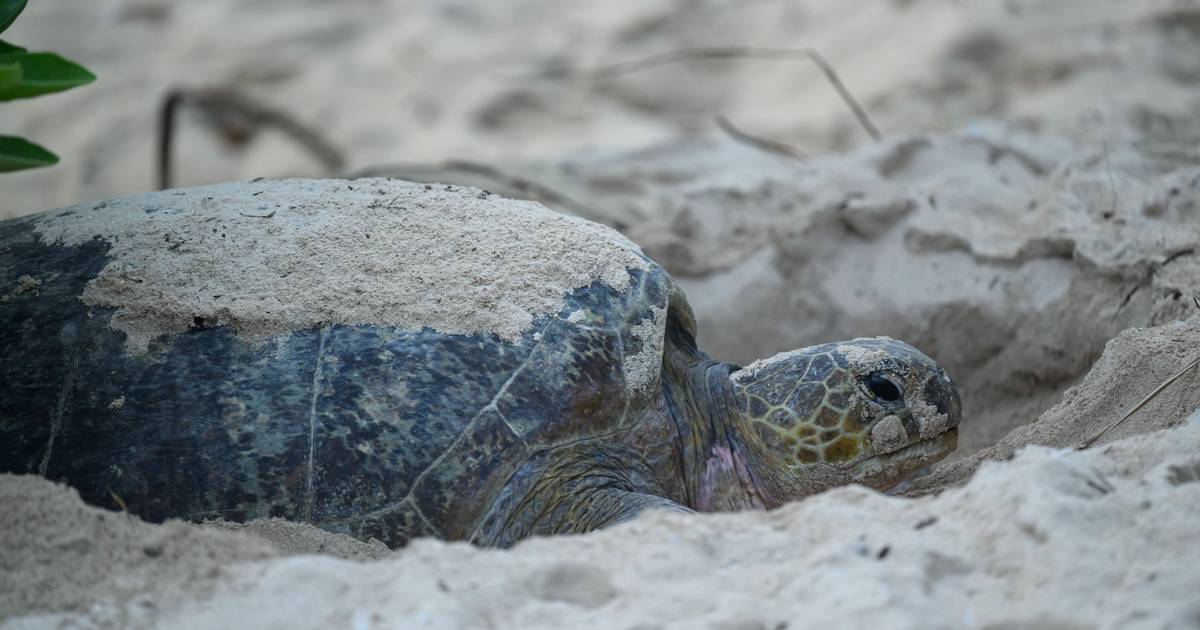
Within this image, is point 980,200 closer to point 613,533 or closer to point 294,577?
point 613,533

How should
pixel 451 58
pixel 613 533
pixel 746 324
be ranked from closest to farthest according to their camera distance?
pixel 613 533
pixel 746 324
pixel 451 58

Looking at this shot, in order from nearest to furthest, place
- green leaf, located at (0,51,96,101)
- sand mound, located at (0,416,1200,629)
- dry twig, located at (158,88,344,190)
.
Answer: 1. sand mound, located at (0,416,1200,629)
2. green leaf, located at (0,51,96,101)
3. dry twig, located at (158,88,344,190)

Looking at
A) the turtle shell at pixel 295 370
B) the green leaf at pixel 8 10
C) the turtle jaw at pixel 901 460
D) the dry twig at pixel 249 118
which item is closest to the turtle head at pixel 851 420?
the turtle jaw at pixel 901 460

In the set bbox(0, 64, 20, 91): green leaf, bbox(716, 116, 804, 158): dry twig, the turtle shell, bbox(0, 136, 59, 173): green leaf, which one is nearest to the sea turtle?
the turtle shell

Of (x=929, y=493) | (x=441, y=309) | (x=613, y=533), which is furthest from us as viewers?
(x=929, y=493)

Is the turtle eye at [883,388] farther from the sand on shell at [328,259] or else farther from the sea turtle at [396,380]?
the sand on shell at [328,259]

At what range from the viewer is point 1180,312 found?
2.82m

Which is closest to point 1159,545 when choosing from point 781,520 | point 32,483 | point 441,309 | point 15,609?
point 781,520

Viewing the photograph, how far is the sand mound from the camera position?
1.44 metres

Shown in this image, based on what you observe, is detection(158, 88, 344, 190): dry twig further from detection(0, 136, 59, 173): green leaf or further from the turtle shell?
detection(0, 136, 59, 173): green leaf

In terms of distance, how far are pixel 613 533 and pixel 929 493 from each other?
1087 mm

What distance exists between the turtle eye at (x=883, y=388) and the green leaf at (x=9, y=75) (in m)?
1.81

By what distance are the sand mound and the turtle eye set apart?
0.72 m

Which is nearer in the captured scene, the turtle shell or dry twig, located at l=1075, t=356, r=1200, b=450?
the turtle shell
